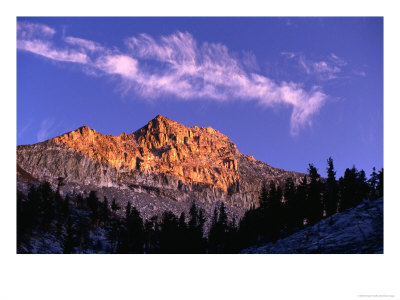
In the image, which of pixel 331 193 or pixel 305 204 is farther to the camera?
pixel 331 193

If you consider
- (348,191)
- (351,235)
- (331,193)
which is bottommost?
(351,235)

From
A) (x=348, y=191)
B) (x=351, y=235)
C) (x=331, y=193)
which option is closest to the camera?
(x=351, y=235)

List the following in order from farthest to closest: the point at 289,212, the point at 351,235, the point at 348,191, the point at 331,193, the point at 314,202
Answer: the point at 331,193
the point at 348,191
the point at 314,202
the point at 289,212
the point at 351,235

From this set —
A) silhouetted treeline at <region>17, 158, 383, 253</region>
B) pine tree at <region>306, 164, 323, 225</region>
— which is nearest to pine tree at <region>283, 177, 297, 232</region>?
silhouetted treeline at <region>17, 158, 383, 253</region>

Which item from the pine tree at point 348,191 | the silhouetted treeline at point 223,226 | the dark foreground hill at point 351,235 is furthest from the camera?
the pine tree at point 348,191

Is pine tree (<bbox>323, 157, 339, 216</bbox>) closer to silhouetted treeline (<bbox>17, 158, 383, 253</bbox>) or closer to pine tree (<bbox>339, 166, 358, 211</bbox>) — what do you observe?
silhouetted treeline (<bbox>17, 158, 383, 253</bbox>)

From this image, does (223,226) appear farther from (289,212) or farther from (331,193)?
(331,193)

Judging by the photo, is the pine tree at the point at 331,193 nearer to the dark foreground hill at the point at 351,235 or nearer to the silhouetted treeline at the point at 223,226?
the silhouetted treeline at the point at 223,226
